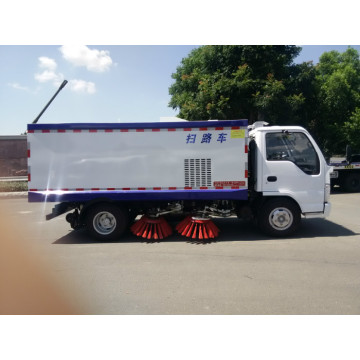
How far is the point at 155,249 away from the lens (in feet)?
18.0

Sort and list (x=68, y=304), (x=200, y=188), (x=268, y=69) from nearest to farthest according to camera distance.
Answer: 1. (x=68, y=304)
2. (x=200, y=188)
3. (x=268, y=69)

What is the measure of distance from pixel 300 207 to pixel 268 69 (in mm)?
10082

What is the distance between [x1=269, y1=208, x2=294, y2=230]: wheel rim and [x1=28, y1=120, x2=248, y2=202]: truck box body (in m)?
0.78

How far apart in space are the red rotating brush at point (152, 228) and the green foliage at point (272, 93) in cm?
847

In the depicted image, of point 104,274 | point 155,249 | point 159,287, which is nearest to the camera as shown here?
point 159,287

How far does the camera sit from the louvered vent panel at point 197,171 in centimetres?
583

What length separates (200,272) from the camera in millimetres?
4352

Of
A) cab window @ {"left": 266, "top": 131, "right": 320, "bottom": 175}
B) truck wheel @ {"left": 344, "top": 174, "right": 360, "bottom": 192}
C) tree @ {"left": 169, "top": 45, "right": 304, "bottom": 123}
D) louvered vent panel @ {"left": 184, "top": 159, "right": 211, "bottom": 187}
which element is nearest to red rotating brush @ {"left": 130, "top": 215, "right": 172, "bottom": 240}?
louvered vent panel @ {"left": 184, "top": 159, "right": 211, "bottom": 187}

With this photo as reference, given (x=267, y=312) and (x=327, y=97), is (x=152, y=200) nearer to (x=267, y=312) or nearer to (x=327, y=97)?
(x=267, y=312)

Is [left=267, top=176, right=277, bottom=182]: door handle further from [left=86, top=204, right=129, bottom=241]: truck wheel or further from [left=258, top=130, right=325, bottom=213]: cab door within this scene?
[left=86, top=204, right=129, bottom=241]: truck wheel

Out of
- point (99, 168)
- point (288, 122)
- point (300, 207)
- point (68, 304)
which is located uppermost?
point (288, 122)

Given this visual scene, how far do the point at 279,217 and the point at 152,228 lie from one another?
8.84 ft

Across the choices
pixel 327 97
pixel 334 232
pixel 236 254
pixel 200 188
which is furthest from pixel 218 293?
pixel 327 97

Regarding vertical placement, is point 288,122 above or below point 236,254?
above
